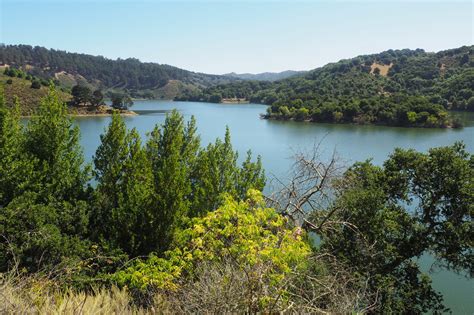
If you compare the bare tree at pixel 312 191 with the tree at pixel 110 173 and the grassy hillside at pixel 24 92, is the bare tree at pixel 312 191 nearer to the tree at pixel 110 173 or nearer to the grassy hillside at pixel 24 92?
the tree at pixel 110 173

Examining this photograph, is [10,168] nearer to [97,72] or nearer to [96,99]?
[96,99]

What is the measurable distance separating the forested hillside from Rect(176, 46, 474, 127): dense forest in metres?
35.1

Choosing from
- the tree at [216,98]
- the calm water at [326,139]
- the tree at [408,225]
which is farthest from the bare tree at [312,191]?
the tree at [216,98]

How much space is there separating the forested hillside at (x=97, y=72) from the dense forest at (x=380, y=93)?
35.1 m

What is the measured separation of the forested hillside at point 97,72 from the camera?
459 ft

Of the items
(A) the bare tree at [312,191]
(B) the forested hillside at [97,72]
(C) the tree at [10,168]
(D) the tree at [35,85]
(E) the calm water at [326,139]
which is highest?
(B) the forested hillside at [97,72]

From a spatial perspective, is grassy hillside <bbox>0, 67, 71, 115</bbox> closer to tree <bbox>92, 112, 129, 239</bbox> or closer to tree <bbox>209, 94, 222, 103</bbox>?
tree <bbox>92, 112, 129, 239</bbox>

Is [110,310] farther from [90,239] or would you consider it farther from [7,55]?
[7,55]

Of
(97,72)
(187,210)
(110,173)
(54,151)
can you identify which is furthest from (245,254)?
(97,72)

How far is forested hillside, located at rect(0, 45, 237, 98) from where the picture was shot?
459 ft

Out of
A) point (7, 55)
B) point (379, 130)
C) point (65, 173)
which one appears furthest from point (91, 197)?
point (7, 55)

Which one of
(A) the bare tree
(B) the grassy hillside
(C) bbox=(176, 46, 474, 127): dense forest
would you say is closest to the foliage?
(A) the bare tree

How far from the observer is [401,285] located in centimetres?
1022

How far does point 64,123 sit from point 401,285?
10673 mm
